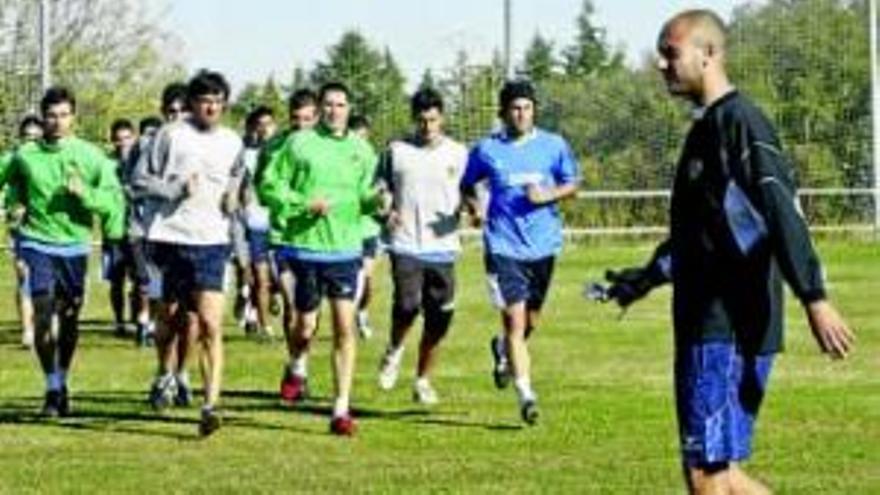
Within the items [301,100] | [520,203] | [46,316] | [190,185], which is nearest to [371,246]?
[301,100]

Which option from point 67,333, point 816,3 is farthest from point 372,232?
point 816,3

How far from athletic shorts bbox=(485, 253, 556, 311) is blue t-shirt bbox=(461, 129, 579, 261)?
1.9 inches

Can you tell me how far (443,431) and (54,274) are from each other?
303cm

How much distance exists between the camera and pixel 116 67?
5616 cm

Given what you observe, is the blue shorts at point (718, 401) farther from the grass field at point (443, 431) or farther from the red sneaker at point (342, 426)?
the red sneaker at point (342, 426)

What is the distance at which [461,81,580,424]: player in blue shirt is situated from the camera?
1448 centimetres

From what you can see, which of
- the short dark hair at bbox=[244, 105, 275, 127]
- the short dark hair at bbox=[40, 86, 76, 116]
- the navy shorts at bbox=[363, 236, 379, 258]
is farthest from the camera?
the navy shorts at bbox=[363, 236, 379, 258]

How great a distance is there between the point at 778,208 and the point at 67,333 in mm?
8352

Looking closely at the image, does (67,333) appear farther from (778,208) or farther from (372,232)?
(778,208)

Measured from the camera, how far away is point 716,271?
8.19m

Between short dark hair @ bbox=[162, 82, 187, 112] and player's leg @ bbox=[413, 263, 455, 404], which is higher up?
short dark hair @ bbox=[162, 82, 187, 112]

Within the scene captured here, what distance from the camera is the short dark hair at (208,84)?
14.0 meters

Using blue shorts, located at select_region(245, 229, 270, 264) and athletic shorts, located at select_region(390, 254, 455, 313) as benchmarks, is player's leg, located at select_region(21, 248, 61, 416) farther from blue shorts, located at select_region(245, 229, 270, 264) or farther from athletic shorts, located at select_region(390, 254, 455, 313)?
blue shorts, located at select_region(245, 229, 270, 264)

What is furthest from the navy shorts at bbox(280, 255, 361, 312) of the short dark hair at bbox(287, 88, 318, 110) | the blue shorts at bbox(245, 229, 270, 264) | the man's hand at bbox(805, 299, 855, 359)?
the man's hand at bbox(805, 299, 855, 359)
